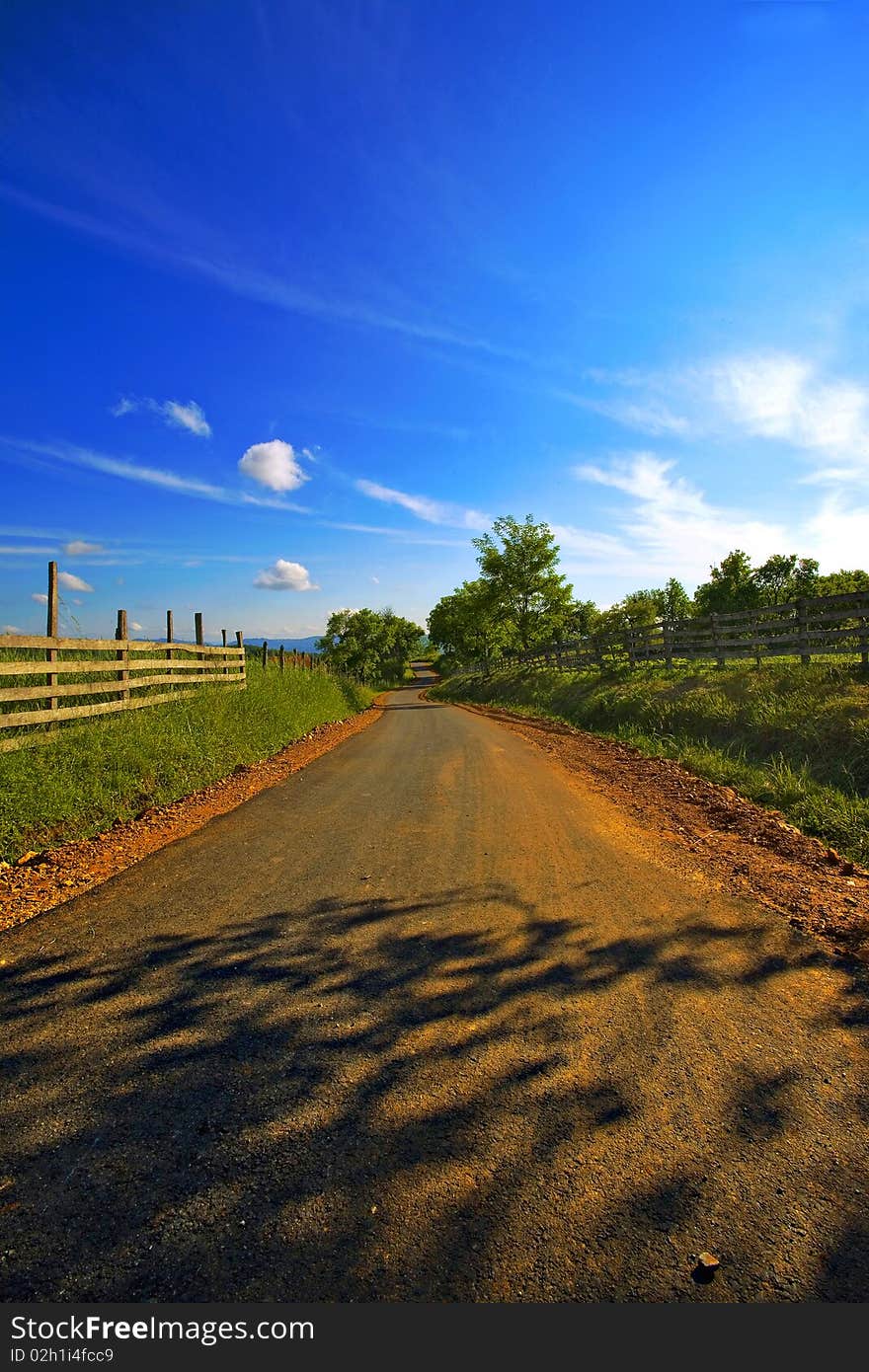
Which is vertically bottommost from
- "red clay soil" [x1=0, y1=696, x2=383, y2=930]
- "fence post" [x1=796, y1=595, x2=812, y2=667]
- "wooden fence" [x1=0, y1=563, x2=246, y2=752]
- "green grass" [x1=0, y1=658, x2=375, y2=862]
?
"red clay soil" [x1=0, y1=696, x2=383, y2=930]

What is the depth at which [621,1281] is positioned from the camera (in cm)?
167

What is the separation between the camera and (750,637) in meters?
14.6

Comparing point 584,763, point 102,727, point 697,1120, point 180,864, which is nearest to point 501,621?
point 584,763

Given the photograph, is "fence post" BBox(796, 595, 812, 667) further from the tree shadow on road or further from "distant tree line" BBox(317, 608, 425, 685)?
"distant tree line" BBox(317, 608, 425, 685)

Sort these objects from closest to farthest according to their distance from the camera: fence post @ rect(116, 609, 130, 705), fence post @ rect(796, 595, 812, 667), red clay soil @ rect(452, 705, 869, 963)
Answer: red clay soil @ rect(452, 705, 869, 963)
fence post @ rect(116, 609, 130, 705)
fence post @ rect(796, 595, 812, 667)

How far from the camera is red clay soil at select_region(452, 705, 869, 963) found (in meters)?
4.15

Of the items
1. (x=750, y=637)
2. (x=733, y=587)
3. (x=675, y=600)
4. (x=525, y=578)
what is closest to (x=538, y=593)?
(x=525, y=578)

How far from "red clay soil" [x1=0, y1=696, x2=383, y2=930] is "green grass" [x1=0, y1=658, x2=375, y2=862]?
8.2 inches

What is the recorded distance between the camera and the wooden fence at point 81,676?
6.66 meters

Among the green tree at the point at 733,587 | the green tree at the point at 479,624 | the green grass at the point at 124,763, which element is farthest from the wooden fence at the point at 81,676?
the green tree at the point at 733,587

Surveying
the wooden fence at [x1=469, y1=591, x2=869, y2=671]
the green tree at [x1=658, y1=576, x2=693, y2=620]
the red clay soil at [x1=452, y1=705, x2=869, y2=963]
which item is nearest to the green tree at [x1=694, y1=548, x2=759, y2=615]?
the green tree at [x1=658, y1=576, x2=693, y2=620]

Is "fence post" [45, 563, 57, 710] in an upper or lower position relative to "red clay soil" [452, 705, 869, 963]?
upper

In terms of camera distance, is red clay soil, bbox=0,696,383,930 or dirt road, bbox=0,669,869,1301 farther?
red clay soil, bbox=0,696,383,930

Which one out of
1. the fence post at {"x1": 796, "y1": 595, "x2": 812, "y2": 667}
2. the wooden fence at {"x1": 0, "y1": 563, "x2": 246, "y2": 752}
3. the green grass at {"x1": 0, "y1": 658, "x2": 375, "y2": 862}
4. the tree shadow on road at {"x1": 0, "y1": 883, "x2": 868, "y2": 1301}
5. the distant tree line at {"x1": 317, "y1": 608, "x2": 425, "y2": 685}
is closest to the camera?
the tree shadow on road at {"x1": 0, "y1": 883, "x2": 868, "y2": 1301}
